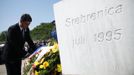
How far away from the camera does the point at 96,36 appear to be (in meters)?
3.38

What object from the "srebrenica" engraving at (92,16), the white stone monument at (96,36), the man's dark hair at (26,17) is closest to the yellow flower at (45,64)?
the white stone monument at (96,36)

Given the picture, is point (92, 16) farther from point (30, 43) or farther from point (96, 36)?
point (30, 43)

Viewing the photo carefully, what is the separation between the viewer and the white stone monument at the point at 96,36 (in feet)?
9.97

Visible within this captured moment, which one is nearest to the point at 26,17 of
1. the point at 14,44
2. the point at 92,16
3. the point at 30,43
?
the point at 14,44

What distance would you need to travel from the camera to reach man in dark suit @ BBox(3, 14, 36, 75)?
202 inches

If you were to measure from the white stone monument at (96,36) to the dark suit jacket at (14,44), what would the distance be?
126 cm

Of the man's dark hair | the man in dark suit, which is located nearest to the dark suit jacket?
the man in dark suit

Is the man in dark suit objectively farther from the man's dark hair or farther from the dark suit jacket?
the man's dark hair

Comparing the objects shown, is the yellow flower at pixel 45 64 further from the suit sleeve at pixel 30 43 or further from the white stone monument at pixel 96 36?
the suit sleeve at pixel 30 43

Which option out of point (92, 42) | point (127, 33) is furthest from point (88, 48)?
point (127, 33)

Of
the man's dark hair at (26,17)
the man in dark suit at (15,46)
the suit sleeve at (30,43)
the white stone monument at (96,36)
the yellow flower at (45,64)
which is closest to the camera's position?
the white stone monument at (96,36)

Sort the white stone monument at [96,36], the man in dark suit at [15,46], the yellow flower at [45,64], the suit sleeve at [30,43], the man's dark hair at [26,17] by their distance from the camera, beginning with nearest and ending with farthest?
the white stone monument at [96,36] < the yellow flower at [45,64] < the man's dark hair at [26,17] < the man in dark suit at [15,46] < the suit sleeve at [30,43]

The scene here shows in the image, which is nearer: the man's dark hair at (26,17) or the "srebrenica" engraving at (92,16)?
the "srebrenica" engraving at (92,16)

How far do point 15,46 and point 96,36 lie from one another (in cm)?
208
